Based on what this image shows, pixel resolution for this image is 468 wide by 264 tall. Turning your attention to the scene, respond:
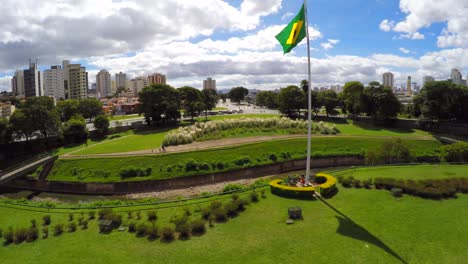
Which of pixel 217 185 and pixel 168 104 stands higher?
pixel 168 104

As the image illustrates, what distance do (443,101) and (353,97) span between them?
17516mm

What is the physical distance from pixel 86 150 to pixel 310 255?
36565mm

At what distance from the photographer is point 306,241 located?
13945 mm

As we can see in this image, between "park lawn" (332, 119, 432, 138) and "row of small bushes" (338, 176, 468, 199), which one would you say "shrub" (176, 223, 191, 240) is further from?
"park lawn" (332, 119, 432, 138)

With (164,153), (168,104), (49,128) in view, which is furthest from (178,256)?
(168,104)

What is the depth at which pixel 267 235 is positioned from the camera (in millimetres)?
14828

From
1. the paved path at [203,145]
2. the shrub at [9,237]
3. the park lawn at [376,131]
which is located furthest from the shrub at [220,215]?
the park lawn at [376,131]

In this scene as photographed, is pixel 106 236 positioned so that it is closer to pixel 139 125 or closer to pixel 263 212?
pixel 263 212

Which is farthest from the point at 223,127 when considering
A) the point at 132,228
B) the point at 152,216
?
the point at 132,228

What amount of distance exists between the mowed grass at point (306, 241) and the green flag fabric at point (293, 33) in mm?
10282

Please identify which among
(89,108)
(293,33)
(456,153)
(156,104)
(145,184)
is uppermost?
(293,33)

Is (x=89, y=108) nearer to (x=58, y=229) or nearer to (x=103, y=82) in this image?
(x=58, y=229)

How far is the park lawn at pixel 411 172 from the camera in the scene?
24.7 m

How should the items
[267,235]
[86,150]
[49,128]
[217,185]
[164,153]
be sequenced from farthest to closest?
[49,128] < [86,150] < [164,153] < [217,185] < [267,235]
